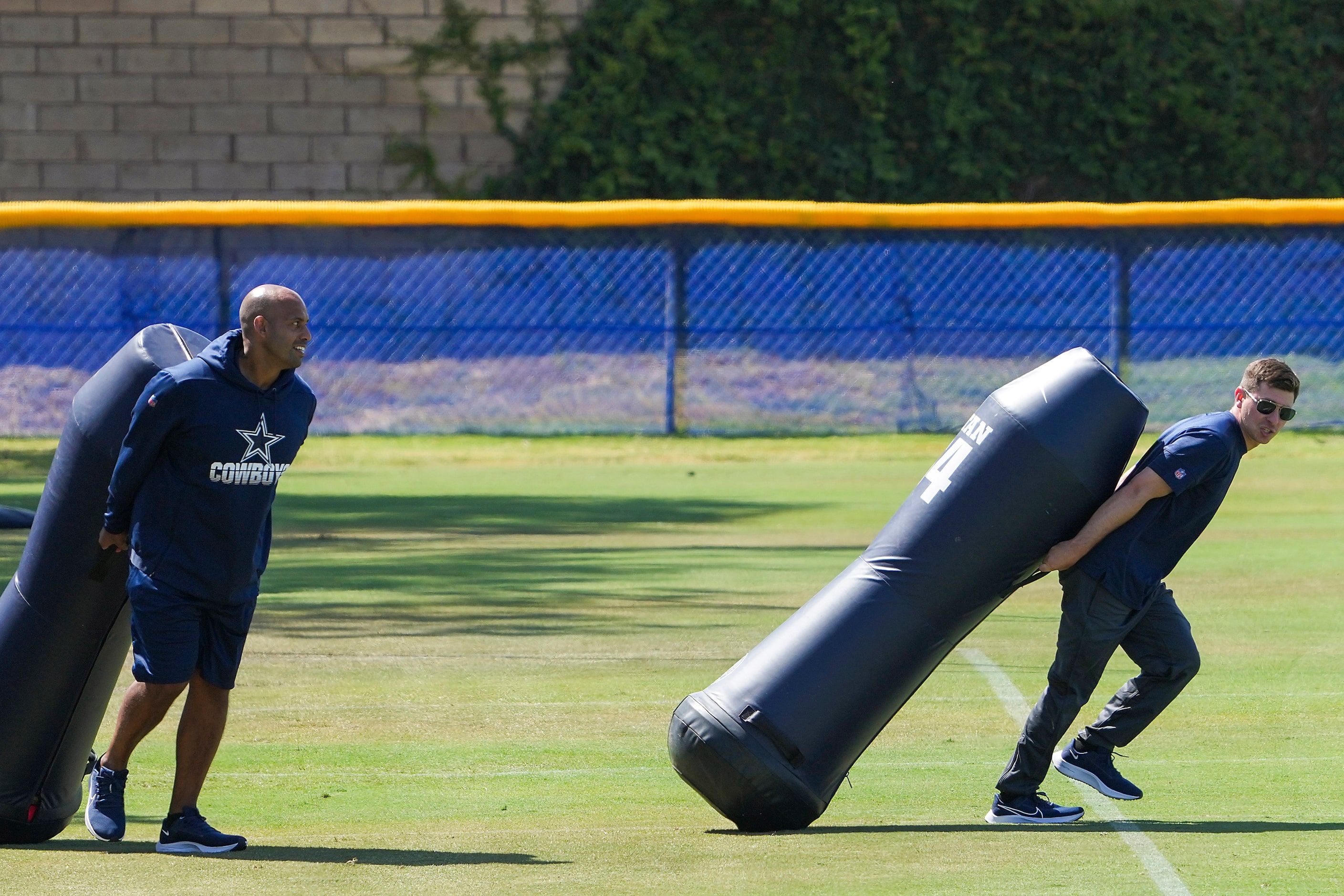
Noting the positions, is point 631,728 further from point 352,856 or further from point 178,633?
point 178,633

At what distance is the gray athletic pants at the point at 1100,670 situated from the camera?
22.9ft

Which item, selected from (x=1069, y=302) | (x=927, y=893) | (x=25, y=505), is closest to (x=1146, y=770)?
(x=927, y=893)

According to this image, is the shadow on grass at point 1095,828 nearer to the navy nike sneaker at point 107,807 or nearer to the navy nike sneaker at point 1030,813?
the navy nike sneaker at point 1030,813

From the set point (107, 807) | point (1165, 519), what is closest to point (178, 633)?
point (107, 807)

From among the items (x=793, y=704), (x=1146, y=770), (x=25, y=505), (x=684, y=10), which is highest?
(x=684, y=10)

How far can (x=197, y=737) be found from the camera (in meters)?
6.53

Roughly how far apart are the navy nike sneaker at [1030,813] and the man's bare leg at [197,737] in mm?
2581

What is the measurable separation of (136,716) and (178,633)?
37 cm

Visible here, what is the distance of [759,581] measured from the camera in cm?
1245

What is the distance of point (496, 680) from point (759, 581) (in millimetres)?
3242

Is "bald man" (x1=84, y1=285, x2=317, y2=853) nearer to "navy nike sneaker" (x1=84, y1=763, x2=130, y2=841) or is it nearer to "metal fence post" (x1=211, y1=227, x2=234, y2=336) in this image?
"navy nike sneaker" (x1=84, y1=763, x2=130, y2=841)

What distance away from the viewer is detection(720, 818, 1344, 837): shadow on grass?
6.72 m

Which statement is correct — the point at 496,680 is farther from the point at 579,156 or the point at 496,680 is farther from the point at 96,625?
the point at 579,156

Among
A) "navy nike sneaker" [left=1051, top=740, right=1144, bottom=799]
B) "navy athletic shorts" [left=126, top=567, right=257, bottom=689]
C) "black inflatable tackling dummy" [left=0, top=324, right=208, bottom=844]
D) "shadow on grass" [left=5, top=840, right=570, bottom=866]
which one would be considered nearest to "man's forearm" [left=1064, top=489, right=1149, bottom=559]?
"navy nike sneaker" [left=1051, top=740, right=1144, bottom=799]
